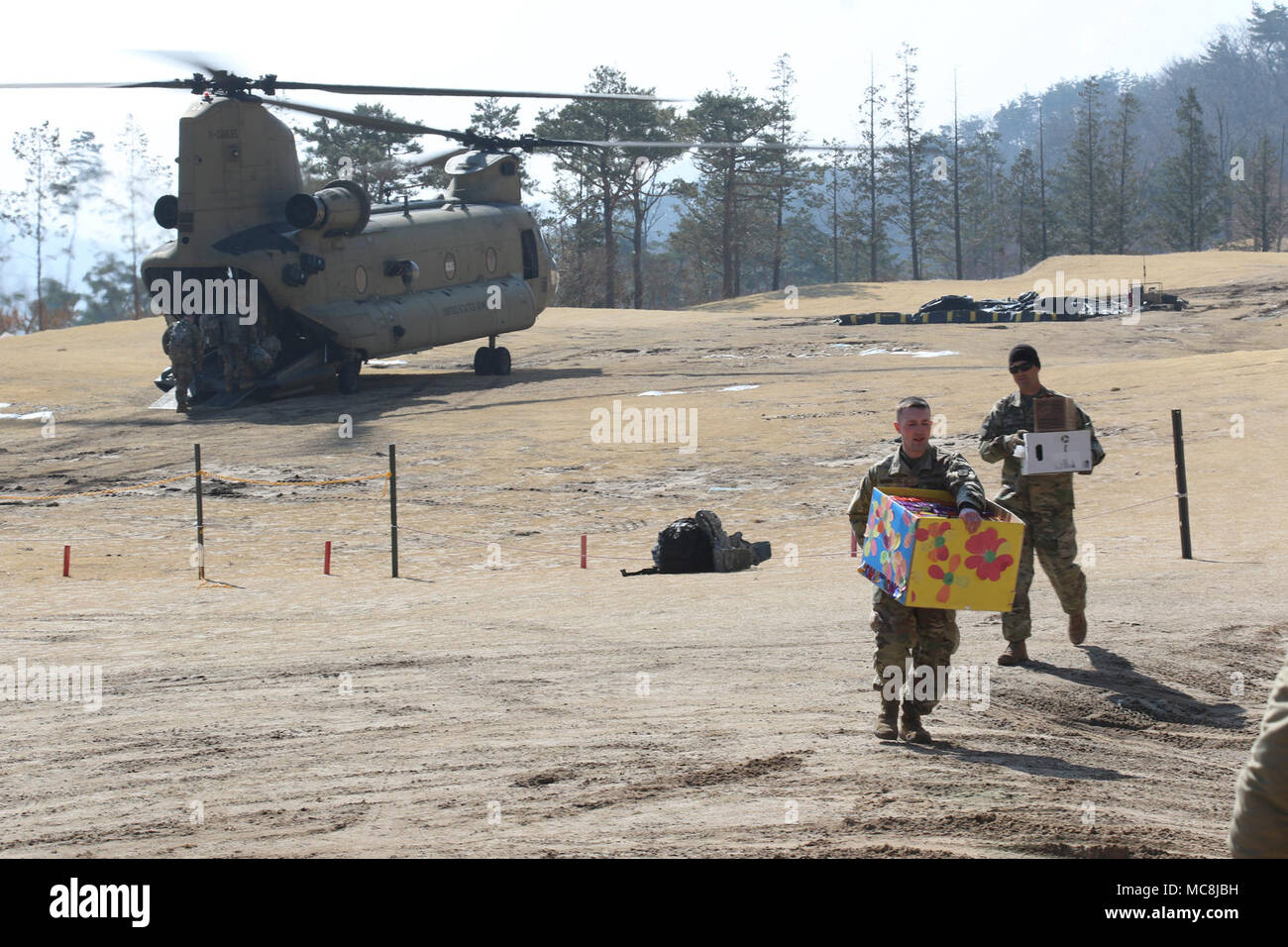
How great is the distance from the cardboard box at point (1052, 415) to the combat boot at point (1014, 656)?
4.91 ft

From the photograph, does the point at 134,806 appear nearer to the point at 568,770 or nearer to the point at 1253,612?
the point at 568,770

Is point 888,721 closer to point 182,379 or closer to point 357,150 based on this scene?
point 182,379

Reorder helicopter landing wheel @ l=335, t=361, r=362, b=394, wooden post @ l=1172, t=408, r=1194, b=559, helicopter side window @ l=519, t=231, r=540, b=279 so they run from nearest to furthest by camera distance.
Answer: wooden post @ l=1172, t=408, r=1194, b=559
helicopter landing wheel @ l=335, t=361, r=362, b=394
helicopter side window @ l=519, t=231, r=540, b=279

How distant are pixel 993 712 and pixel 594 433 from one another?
54.5 feet

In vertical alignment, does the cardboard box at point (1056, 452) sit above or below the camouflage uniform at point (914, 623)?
above

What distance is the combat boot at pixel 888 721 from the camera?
749cm

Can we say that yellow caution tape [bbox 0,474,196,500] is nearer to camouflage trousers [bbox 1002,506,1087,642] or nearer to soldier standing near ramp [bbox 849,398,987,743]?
camouflage trousers [bbox 1002,506,1087,642]

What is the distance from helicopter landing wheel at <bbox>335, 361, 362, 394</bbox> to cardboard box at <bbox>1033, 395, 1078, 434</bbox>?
2312 centimetres

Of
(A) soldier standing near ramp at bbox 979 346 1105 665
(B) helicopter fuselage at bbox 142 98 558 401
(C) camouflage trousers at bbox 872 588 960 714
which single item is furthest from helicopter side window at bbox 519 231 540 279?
(C) camouflage trousers at bbox 872 588 960 714

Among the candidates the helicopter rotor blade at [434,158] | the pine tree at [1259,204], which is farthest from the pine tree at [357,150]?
the pine tree at [1259,204]

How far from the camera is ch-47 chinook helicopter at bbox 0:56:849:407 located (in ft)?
94.5

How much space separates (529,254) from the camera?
116 feet

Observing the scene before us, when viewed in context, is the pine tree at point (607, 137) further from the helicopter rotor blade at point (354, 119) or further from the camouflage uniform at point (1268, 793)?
the camouflage uniform at point (1268, 793)

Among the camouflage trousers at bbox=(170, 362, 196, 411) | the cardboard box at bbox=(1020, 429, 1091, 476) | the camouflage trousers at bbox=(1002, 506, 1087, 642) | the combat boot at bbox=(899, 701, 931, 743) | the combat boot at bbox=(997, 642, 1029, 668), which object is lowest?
the combat boot at bbox=(899, 701, 931, 743)
